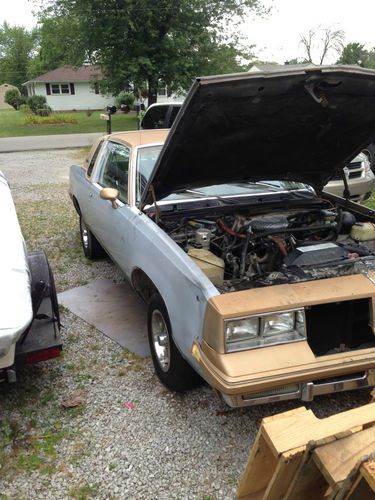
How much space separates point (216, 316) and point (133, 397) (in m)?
1.22

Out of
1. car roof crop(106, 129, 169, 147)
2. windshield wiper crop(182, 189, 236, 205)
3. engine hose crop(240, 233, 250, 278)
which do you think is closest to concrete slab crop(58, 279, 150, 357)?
engine hose crop(240, 233, 250, 278)

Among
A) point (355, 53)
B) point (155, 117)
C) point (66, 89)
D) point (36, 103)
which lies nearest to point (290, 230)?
point (155, 117)

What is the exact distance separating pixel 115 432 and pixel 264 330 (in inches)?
48.5

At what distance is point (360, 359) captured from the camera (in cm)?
238

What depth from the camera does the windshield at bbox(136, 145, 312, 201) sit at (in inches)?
154

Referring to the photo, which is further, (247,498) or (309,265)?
(309,265)

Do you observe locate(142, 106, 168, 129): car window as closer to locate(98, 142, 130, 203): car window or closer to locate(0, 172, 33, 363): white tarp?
locate(98, 142, 130, 203): car window

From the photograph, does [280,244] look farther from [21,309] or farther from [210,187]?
[21,309]

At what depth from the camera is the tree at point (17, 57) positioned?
6969 centimetres

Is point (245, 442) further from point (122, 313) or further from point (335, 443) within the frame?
point (122, 313)

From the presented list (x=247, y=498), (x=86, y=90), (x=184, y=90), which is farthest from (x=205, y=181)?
(x=86, y=90)

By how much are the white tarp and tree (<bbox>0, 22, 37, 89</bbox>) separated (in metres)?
73.8

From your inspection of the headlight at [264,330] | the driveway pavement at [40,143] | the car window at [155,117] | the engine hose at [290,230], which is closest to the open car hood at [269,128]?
the engine hose at [290,230]

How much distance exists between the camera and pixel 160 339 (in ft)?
10.7
